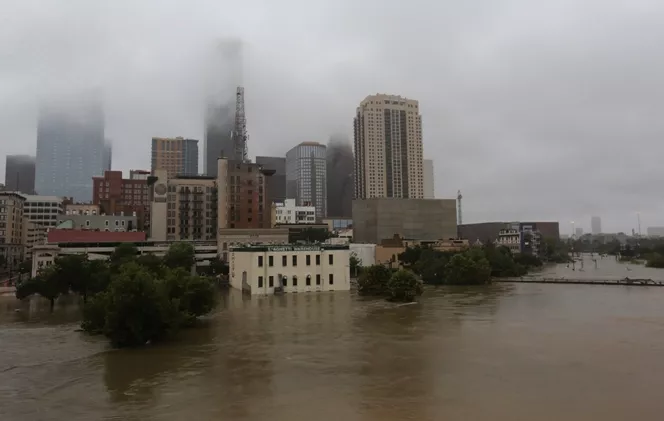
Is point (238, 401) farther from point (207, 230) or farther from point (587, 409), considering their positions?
point (207, 230)

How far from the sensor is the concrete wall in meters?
128

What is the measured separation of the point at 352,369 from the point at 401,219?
107 m

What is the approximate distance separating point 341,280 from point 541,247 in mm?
122642

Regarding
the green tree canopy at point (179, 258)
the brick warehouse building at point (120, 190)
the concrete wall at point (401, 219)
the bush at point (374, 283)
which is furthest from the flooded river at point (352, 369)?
the brick warehouse building at point (120, 190)

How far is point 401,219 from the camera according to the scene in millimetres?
129500

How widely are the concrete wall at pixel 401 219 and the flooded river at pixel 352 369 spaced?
276 ft

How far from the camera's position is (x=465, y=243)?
11175 centimetres

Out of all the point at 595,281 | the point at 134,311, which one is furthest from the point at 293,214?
the point at 134,311

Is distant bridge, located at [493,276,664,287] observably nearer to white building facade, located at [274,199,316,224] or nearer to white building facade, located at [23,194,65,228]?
white building facade, located at [274,199,316,224]

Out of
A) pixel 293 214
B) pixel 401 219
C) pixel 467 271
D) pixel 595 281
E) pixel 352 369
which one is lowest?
pixel 352 369

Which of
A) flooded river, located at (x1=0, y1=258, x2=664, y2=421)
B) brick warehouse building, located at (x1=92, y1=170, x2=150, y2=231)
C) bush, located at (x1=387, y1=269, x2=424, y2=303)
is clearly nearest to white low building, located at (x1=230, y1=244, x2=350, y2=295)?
bush, located at (x1=387, y1=269, x2=424, y2=303)

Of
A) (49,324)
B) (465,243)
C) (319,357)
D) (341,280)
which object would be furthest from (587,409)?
(465,243)

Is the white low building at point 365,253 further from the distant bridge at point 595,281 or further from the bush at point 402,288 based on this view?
the bush at point 402,288

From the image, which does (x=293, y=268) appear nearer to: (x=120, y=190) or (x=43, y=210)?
(x=120, y=190)
